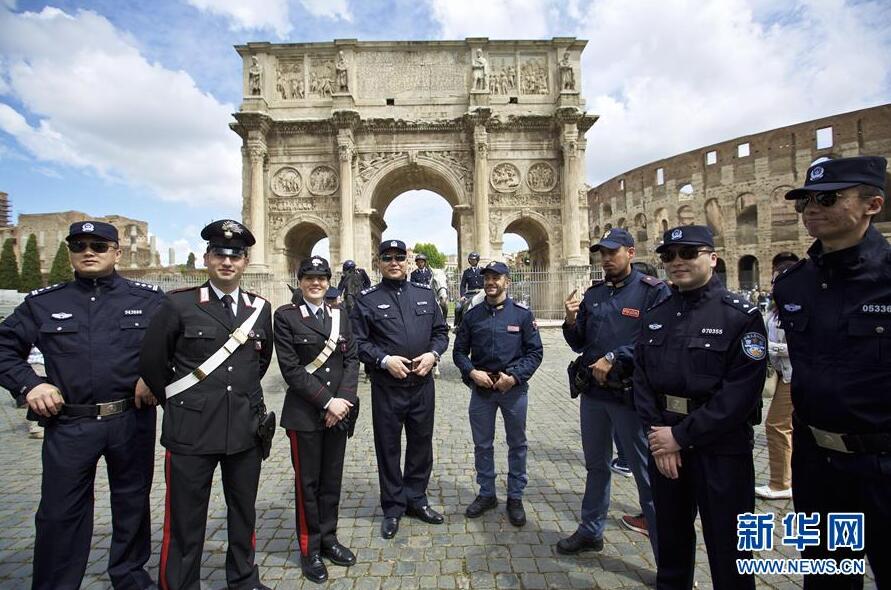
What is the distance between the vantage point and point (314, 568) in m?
3.22

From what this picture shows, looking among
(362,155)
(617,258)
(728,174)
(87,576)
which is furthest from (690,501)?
(728,174)

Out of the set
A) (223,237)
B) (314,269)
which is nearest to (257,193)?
(314,269)

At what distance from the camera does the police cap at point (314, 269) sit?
3793mm

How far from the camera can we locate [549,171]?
21.9 meters

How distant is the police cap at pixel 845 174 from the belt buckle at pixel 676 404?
4.06ft

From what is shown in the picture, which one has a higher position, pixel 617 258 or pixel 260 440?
pixel 617 258

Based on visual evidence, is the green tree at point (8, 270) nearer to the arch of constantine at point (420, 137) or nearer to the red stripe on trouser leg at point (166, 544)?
the arch of constantine at point (420, 137)

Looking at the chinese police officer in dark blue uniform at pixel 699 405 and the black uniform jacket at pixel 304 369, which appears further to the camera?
the black uniform jacket at pixel 304 369

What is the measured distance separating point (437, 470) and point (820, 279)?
4116 millimetres

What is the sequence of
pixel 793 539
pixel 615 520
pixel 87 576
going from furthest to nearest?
pixel 615 520 → pixel 87 576 → pixel 793 539

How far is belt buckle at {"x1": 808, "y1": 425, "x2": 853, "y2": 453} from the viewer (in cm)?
214

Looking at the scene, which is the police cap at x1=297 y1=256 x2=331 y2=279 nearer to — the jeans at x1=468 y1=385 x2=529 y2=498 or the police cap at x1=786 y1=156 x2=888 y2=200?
the jeans at x1=468 y1=385 x2=529 y2=498

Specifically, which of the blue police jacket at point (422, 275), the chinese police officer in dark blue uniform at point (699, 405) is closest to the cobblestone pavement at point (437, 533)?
the chinese police officer in dark blue uniform at point (699, 405)

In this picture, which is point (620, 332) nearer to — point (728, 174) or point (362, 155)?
point (362, 155)
